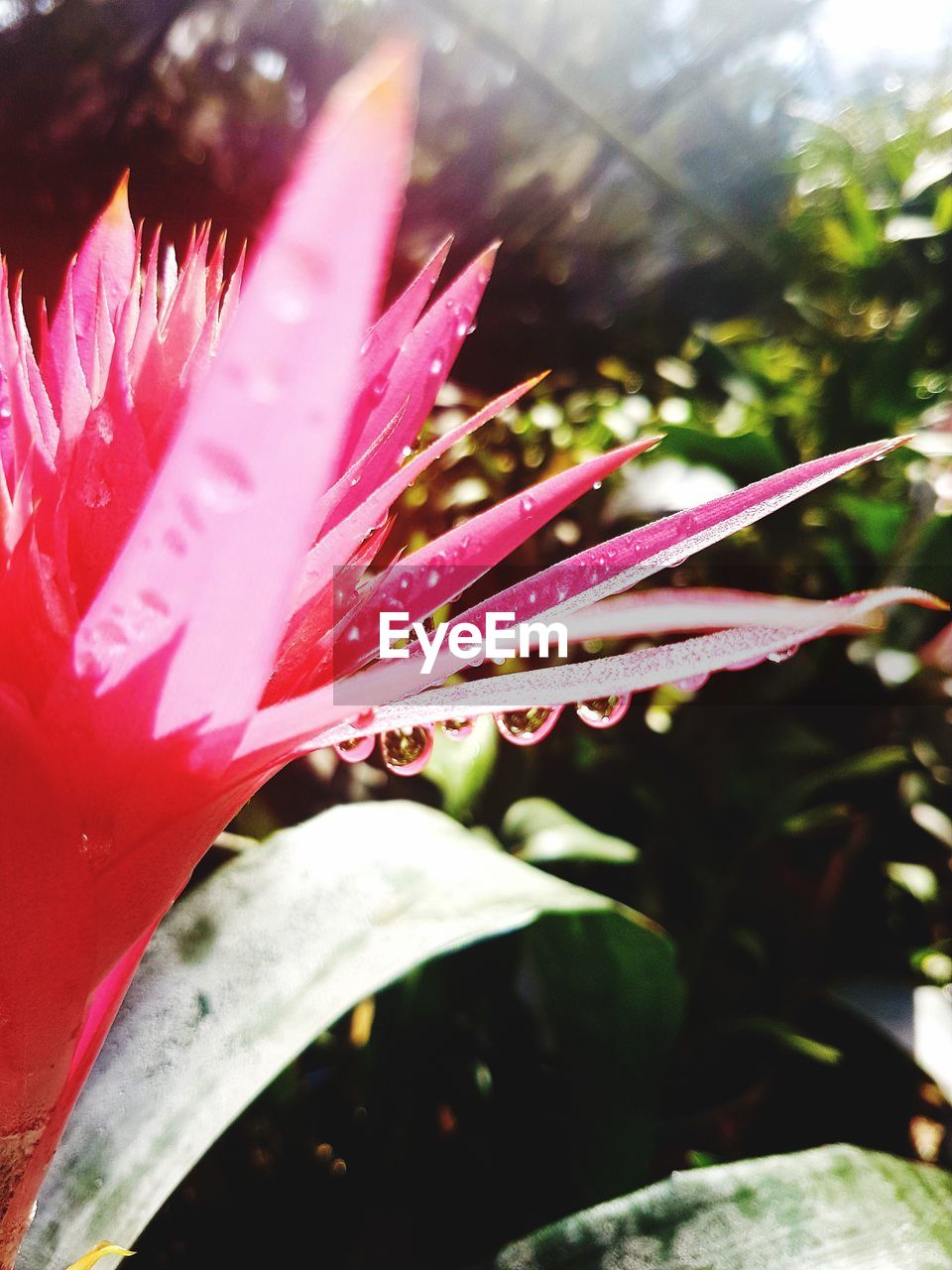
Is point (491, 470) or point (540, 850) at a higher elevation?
point (491, 470)

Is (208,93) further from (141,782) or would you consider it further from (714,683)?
(141,782)

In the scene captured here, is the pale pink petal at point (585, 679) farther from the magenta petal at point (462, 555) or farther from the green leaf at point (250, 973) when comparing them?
the green leaf at point (250, 973)

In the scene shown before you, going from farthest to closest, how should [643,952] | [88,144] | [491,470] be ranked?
[88,144] < [491,470] < [643,952]

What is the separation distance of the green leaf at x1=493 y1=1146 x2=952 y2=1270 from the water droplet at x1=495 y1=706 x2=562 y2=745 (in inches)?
9.8

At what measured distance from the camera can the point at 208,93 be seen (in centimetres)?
140

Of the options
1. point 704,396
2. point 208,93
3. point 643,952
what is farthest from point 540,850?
point 208,93

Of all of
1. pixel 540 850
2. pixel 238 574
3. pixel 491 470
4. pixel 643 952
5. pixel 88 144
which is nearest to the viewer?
pixel 238 574

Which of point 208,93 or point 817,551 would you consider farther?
point 208,93

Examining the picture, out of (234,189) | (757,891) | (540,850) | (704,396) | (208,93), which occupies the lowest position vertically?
(757,891)

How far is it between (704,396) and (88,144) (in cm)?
102

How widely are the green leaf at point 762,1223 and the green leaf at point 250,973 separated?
139 mm

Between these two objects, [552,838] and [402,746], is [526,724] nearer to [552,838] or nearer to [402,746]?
[402,746]

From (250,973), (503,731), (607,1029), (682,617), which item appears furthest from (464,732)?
(607,1029)

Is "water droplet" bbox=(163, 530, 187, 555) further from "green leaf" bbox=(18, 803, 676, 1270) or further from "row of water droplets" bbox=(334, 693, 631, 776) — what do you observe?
"green leaf" bbox=(18, 803, 676, 1270)
